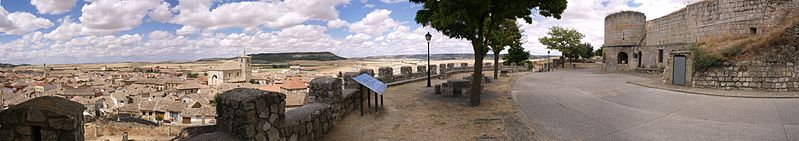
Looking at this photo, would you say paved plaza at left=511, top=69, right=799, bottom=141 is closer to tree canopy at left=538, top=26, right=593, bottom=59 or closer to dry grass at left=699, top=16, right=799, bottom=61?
dry grass at left=699, top=16, right=799, bottom=61

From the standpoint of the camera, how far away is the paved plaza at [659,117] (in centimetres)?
715

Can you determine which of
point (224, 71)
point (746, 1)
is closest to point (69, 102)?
point (746, 1)

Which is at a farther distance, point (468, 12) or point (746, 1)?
point (746, 1)

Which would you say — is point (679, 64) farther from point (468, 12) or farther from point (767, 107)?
point (468, 12)

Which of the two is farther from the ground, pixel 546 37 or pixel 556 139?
pixel 546 37

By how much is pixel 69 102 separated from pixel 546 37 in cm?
4522

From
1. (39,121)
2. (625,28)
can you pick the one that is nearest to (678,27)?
(625,28)

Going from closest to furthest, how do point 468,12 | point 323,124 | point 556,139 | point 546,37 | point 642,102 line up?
point 556,139
point 323,124
point 468,12
point 642,102
point 546,37

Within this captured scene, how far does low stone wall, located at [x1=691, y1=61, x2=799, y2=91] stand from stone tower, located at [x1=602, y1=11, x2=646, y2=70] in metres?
17.4

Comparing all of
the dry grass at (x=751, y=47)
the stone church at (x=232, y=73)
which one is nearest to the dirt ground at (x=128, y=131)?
the dry grass at (x=751, y=47)

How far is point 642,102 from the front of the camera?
11.2 m

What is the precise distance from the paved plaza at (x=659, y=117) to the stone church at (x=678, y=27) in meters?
Answer: 5.57

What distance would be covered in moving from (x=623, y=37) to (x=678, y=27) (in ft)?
22.6

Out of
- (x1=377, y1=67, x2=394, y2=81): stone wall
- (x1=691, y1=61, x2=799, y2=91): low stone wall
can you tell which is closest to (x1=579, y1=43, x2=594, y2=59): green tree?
(x1=691, y1=61, x2=799, y2=91): low stone wall
